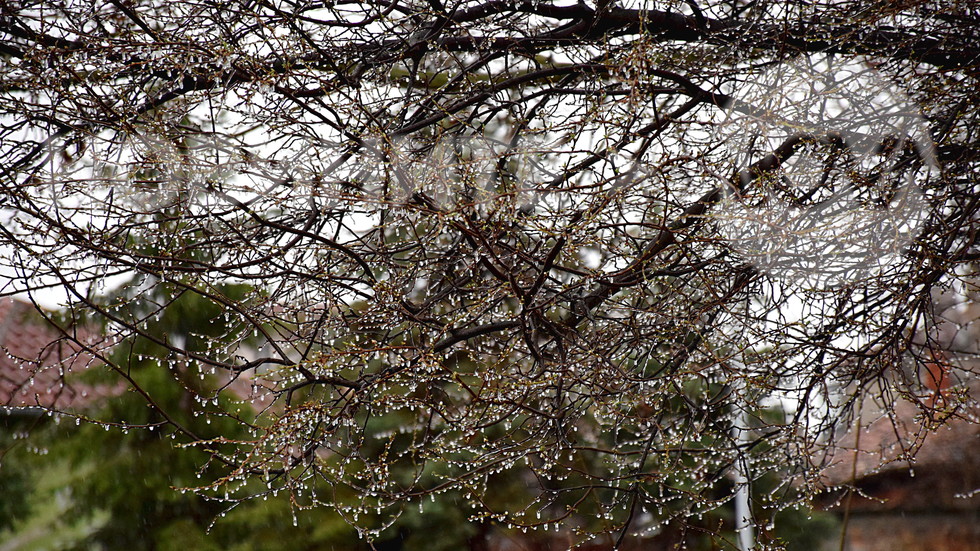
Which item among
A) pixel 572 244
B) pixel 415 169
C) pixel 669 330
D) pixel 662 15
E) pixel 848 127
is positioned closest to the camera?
pixel 572 244

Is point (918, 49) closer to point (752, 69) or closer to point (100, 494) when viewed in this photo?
point (752, 69)

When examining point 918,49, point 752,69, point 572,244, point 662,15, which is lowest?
point 572,244

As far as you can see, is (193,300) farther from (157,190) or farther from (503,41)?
(503,41)

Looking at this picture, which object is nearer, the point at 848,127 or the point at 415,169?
the point at 415,169

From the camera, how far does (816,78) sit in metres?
3.32

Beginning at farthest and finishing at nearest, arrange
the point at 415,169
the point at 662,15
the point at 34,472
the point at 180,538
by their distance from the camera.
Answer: the point at 34,472
the point at 180,538
the point at 662,15
the point at 415,169

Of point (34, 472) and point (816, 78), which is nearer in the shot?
point (816, 78)

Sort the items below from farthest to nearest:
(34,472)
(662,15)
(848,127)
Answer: (34,472)
(662,15)
(848,127)

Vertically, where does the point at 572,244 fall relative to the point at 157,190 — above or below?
below

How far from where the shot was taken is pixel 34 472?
24.9ft

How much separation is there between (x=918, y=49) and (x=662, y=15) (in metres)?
1.42

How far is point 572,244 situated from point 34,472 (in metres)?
7.13

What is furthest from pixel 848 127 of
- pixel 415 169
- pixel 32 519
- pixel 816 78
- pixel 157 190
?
pixel 32 519

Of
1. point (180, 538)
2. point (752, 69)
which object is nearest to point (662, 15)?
point (752, 69)
